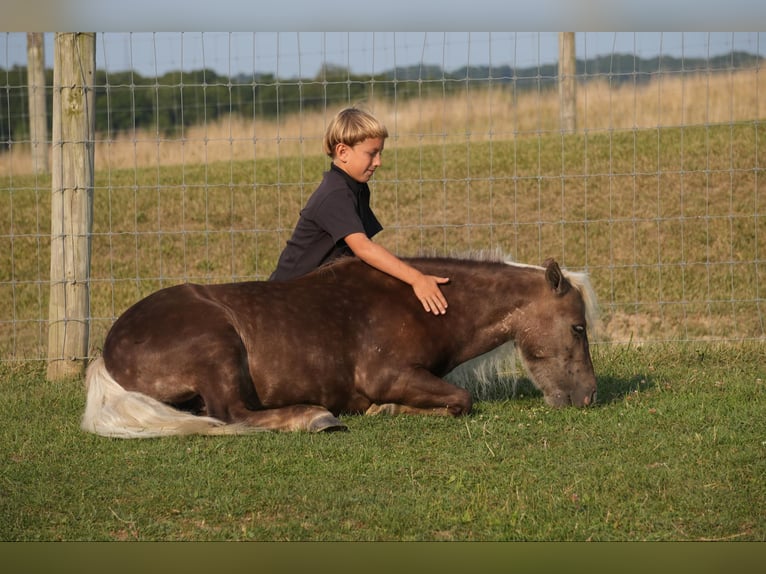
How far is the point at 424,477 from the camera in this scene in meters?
5.13

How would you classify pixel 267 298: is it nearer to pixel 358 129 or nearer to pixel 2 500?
pixel 358 129

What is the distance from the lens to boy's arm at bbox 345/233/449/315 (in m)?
6.48

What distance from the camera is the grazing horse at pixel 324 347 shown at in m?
6.03

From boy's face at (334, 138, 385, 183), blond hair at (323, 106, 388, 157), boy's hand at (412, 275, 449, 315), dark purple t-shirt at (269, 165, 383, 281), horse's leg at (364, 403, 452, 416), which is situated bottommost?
horse's leg at (364, 403, 452, 416)

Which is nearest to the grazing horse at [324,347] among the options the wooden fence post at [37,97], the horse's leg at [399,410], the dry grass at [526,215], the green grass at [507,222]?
the horse's leg at [399,410]

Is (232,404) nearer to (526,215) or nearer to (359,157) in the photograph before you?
(359,157)

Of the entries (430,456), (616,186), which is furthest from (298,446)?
(616,186)

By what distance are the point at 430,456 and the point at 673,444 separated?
1291mm

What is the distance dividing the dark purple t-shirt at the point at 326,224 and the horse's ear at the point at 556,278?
1.17 meters

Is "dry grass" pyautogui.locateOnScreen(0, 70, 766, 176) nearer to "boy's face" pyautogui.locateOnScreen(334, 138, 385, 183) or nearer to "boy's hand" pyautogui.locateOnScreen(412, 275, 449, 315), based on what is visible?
"boy's face" pyautogui.locateOnScreen(334, 138, 385, 183)

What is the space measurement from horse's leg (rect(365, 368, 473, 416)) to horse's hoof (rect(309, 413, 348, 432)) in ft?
1.45

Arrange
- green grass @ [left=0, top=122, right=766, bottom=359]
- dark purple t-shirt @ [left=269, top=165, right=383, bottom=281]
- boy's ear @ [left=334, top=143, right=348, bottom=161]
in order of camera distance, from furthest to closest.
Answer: green grass @ [left=0, top=122, right=766, bottom=359] < boy's ear @ [left=334, top=143, right=348, bottom=161] < dark purple t-shirt @ [left=269, top=165, right=383, bottom=281]

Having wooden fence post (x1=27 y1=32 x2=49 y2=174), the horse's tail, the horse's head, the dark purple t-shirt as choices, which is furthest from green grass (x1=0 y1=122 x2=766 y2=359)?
the horse's tail

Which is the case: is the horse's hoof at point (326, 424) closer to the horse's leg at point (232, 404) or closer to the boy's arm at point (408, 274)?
the horse's leg at point (232, 404)
